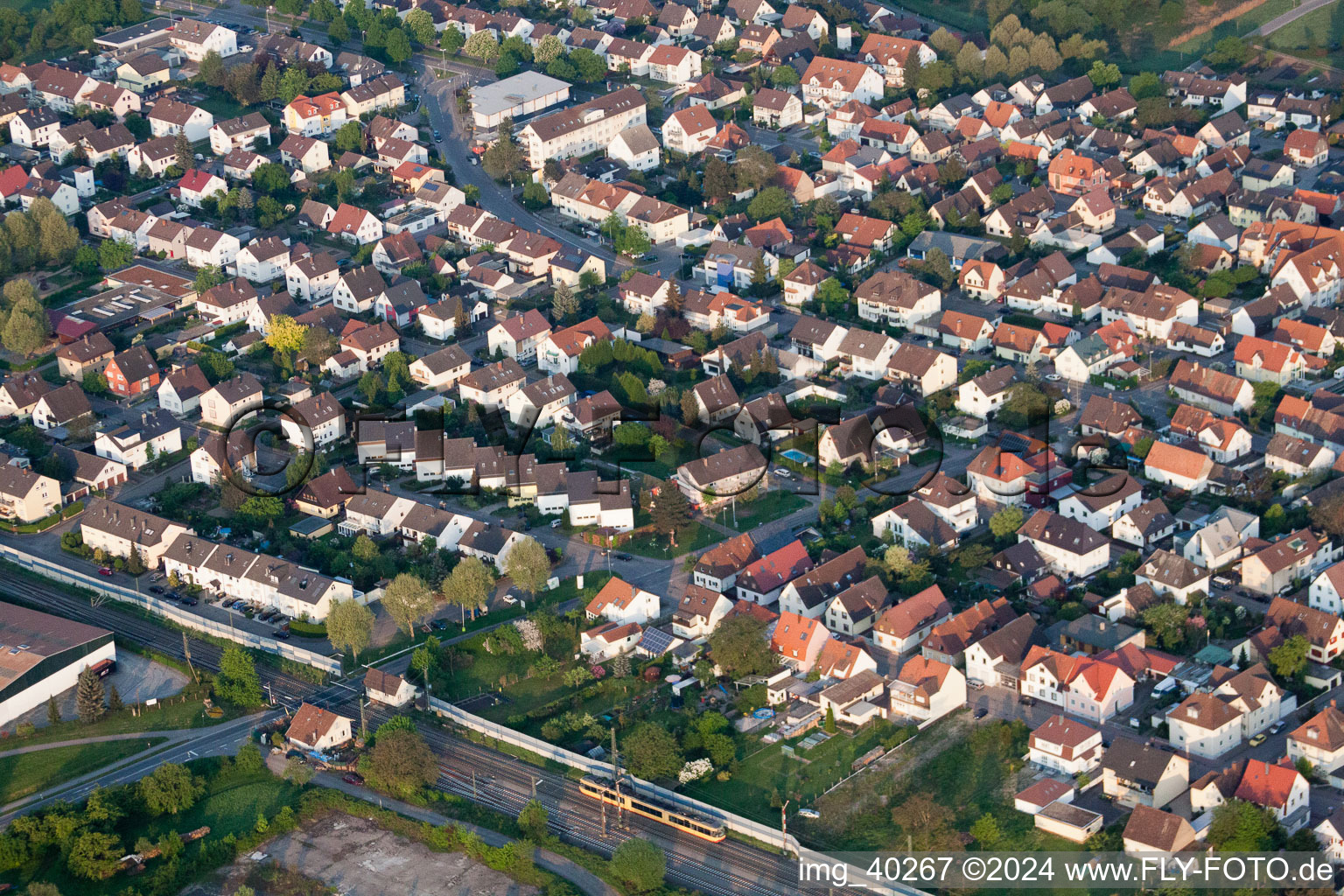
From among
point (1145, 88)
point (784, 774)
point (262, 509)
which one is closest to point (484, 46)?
point (1145, 88)

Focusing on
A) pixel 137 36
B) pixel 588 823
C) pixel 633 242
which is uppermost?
pixel 137 36

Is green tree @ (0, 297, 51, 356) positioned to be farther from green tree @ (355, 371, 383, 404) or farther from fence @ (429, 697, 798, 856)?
fence @ (429, 697, 798, 856)

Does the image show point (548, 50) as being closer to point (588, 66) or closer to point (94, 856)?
point (588, 66)

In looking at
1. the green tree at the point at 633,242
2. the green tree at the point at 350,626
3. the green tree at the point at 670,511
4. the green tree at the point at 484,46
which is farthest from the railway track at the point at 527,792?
the green tree at the point at 484,46

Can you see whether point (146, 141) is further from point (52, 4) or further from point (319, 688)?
point (319, 688)

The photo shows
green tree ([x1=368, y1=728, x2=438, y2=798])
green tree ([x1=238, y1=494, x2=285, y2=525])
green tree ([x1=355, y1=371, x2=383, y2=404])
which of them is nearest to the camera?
green tree ([x1=368, y1=728, x2=438, y2=798])

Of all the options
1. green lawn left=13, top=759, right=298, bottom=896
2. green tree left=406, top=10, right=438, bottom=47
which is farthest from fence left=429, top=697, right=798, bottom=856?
green tree left=406, top=10, right=438, bottom=47
